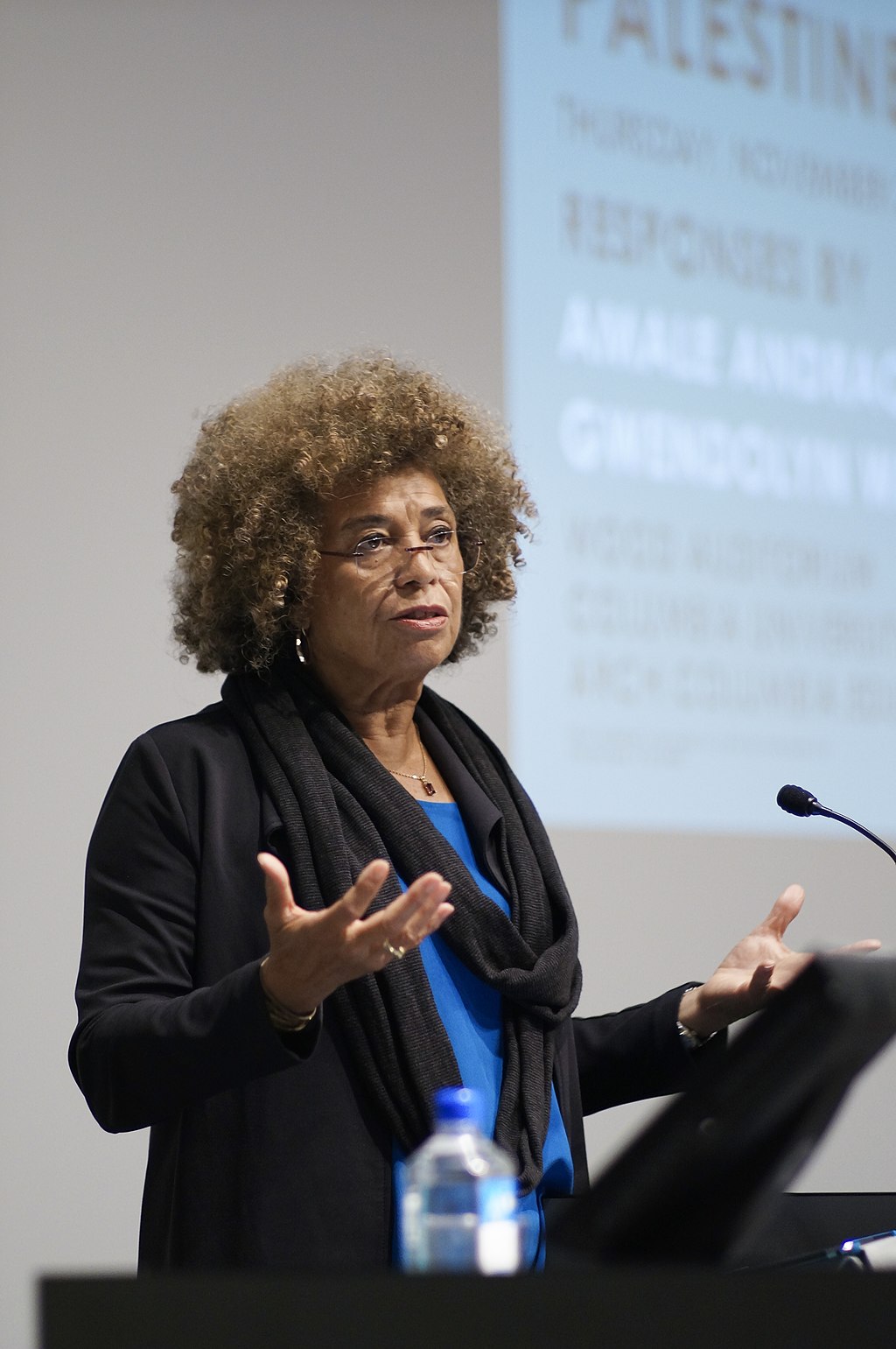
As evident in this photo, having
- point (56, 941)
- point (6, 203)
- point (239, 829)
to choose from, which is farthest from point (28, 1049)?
point (6, 203)

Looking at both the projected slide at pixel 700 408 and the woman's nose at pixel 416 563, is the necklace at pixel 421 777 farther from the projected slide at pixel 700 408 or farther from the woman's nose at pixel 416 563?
the projected slide at pixel 700 408

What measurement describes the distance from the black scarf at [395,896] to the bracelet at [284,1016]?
0.97 ft

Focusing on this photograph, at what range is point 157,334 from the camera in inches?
128

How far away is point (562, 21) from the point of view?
3.56 m

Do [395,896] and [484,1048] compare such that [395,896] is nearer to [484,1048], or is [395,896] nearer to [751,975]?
[484,1048]

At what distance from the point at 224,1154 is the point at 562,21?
8.94 ft

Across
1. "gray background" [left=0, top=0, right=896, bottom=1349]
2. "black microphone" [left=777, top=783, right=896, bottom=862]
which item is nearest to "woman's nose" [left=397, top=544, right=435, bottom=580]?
"black microphone" [left=777, top=783, right=896, bottom=862]

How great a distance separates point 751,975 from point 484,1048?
0.36 metres

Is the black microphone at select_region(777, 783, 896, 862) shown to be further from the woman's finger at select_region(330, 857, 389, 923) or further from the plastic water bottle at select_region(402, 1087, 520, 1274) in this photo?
the plastic water bottle at select_region(402, 1087, 520, 1274)

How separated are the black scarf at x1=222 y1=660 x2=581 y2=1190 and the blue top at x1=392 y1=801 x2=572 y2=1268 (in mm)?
17

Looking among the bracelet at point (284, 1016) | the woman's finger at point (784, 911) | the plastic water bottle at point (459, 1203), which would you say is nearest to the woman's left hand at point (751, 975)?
the woman's finger at point (784, 911)

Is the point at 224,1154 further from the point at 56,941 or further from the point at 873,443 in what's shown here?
the point at 873,443

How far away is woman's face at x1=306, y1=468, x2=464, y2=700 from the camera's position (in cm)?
204

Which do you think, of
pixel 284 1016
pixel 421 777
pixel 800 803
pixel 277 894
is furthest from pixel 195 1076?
pixel 800 803
